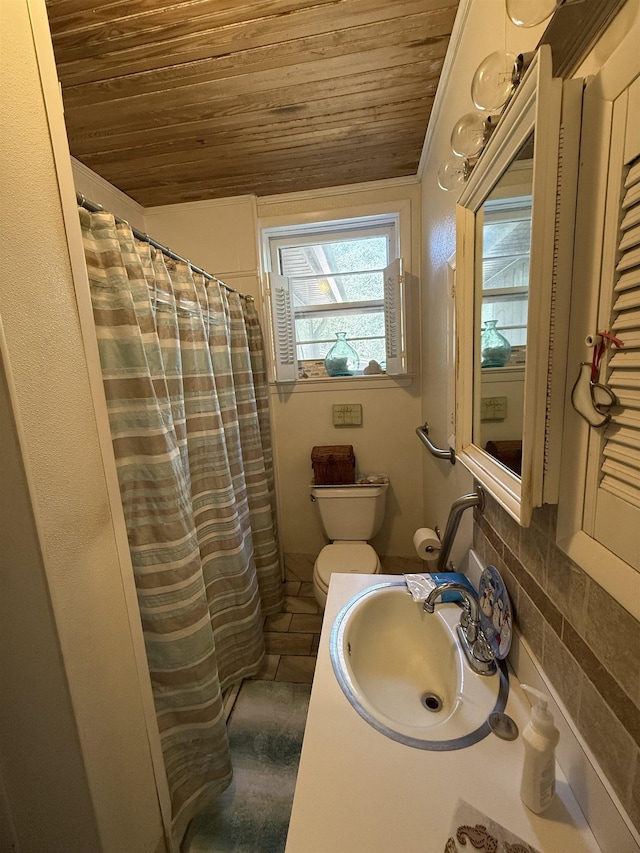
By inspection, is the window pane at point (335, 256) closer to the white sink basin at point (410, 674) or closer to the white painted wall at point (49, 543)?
the white painted wall at point (49, 543)

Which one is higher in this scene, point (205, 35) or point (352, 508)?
point (205, 35)

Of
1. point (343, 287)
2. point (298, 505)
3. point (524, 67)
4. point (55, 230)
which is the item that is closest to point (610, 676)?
point (524, 67)

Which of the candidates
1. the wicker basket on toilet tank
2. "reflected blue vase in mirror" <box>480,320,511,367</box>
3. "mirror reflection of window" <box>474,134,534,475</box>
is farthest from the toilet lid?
"reflected blue vase in mirror" <box>480,320,511,367</box>

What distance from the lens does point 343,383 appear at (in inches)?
74.8

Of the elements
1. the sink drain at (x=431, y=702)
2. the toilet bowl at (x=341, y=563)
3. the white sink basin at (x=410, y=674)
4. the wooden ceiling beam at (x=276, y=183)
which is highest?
the wooden ceiling beam at (x=276, y=183)

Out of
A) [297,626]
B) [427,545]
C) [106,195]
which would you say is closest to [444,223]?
[427,545]

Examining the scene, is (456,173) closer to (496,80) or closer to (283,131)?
(496,80)

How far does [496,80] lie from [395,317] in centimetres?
123

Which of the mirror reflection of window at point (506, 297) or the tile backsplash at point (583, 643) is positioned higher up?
the mirror reflection of window at point (506, 297)

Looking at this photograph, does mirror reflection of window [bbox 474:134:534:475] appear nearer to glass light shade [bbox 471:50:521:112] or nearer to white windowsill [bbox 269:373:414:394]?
glass light shade [bbox 471:50:521:112]

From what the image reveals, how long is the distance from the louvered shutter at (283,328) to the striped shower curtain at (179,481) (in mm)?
414

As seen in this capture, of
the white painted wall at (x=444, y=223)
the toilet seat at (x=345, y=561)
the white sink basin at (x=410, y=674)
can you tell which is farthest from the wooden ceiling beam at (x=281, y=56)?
the toilet seat at (x=345, y=561)

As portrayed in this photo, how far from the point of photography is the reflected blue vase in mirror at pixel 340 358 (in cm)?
191

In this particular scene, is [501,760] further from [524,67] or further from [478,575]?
[524,67]
